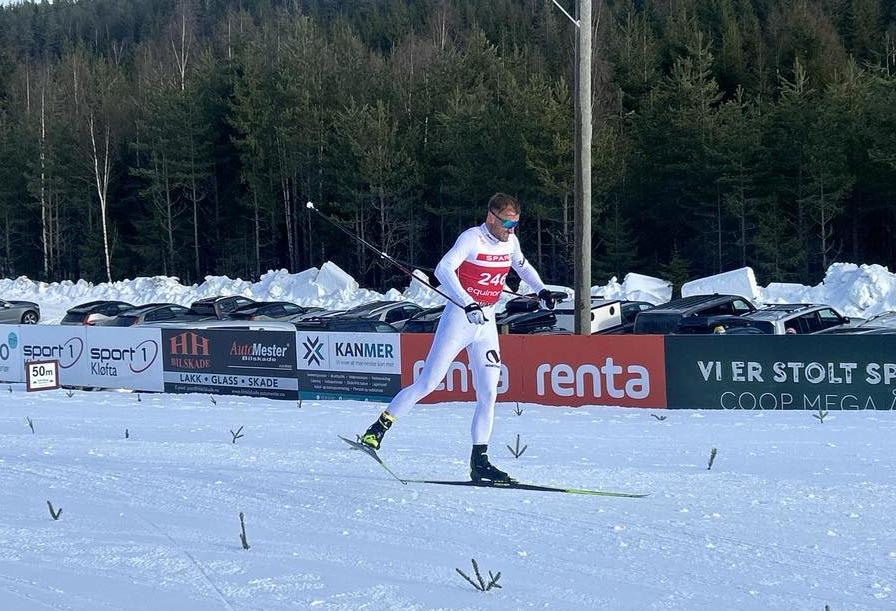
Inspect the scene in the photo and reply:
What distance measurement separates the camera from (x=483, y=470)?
25.1ft

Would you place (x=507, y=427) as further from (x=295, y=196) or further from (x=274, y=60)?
(x=274, y=60)

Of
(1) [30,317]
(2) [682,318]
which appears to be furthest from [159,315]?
(2) [682,318]

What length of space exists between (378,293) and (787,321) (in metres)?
24.0

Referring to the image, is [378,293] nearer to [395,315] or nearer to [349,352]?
[395,315]

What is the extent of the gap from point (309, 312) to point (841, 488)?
25638 mm

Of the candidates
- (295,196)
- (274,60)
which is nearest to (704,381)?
(295,196)

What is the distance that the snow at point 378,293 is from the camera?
3058cm

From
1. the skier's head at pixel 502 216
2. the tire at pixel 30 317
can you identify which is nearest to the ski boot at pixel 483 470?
the skier's head at pixel 502 216

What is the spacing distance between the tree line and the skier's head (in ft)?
103

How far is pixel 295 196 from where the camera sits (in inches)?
2144

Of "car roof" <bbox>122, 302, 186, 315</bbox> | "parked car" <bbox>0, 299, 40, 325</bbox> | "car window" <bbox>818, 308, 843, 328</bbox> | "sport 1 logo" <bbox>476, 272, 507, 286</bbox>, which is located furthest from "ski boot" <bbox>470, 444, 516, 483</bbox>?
"parked car" <bbox>0, 299, 40, 325</bbox>

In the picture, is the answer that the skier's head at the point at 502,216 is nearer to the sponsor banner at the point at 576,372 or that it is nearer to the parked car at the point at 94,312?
the sponsor banner at the point at 576,372

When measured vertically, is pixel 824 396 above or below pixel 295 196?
below

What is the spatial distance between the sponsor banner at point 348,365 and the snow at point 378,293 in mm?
3442
